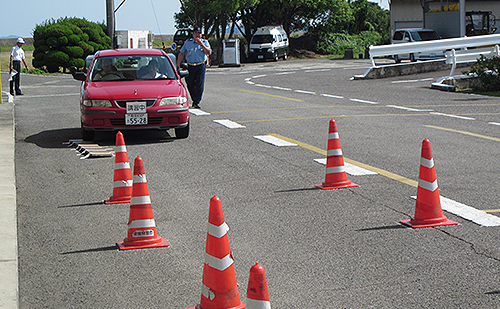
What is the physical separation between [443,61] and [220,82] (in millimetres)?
9626

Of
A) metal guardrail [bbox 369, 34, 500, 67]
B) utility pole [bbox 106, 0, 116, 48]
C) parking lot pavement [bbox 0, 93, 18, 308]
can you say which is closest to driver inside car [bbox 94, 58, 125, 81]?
parking lot pavement [bbox 0, 93, 18, 308]

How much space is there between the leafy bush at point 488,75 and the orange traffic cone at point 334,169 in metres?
13.8

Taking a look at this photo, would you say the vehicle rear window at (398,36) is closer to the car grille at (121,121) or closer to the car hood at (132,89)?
the car hood at (132,89)

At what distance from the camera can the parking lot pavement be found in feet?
14.2

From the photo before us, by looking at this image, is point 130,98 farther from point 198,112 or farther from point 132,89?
point 198,112

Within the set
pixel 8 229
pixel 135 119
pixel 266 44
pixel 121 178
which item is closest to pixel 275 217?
pixel 121 178

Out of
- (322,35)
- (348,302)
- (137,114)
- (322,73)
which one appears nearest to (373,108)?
(137,114)

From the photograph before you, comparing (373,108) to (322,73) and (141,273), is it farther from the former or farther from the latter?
(322,73)

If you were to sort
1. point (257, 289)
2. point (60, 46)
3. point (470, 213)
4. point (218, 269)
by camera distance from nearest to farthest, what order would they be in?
1. point (257, 289)
2. point (218, 269)
3. point (470, 213)
4. point (60, 46)

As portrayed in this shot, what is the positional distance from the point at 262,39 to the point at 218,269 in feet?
143

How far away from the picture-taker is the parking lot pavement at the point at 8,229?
14.2 feet

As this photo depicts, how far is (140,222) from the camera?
213 inches

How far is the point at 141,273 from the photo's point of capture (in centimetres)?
482

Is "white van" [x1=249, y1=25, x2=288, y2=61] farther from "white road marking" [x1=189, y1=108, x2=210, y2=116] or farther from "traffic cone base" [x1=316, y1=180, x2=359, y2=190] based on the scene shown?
"traffic cone base" [x1=316, y1=180, x2=359, y2=190]
